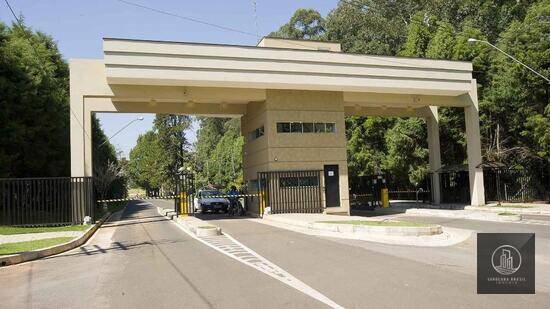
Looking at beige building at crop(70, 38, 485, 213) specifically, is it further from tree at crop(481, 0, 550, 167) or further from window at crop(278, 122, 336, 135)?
tree at crop(481, 0, 550, 167)

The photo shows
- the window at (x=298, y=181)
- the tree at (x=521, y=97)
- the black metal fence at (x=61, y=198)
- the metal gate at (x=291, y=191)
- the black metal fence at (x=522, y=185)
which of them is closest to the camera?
the black metal fence at (x=61, y=198)

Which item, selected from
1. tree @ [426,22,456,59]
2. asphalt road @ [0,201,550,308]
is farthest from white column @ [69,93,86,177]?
tree @ [426,22,456,59]

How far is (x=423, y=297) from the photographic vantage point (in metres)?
7.76

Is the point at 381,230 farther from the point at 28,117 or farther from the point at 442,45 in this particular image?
the point at 442,45

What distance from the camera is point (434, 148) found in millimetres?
36531

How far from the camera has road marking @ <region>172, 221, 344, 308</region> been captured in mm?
8304

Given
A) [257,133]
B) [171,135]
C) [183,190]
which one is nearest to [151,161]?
[171,135]

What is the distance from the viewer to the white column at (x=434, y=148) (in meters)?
36.4

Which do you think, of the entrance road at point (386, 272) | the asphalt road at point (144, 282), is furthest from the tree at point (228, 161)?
the asphalt road at point (144, 282)

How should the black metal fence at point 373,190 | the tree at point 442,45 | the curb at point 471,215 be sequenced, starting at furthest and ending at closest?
the tree at point 442,45 < the black metal fence at point 373,190 < the curb at point 471,215

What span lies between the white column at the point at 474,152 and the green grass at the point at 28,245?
24.7 m

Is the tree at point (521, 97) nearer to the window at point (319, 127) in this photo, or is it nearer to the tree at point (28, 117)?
the window at point (319, 127)

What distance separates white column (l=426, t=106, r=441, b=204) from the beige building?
3.27 m

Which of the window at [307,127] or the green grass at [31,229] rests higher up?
the window at [307,127]
